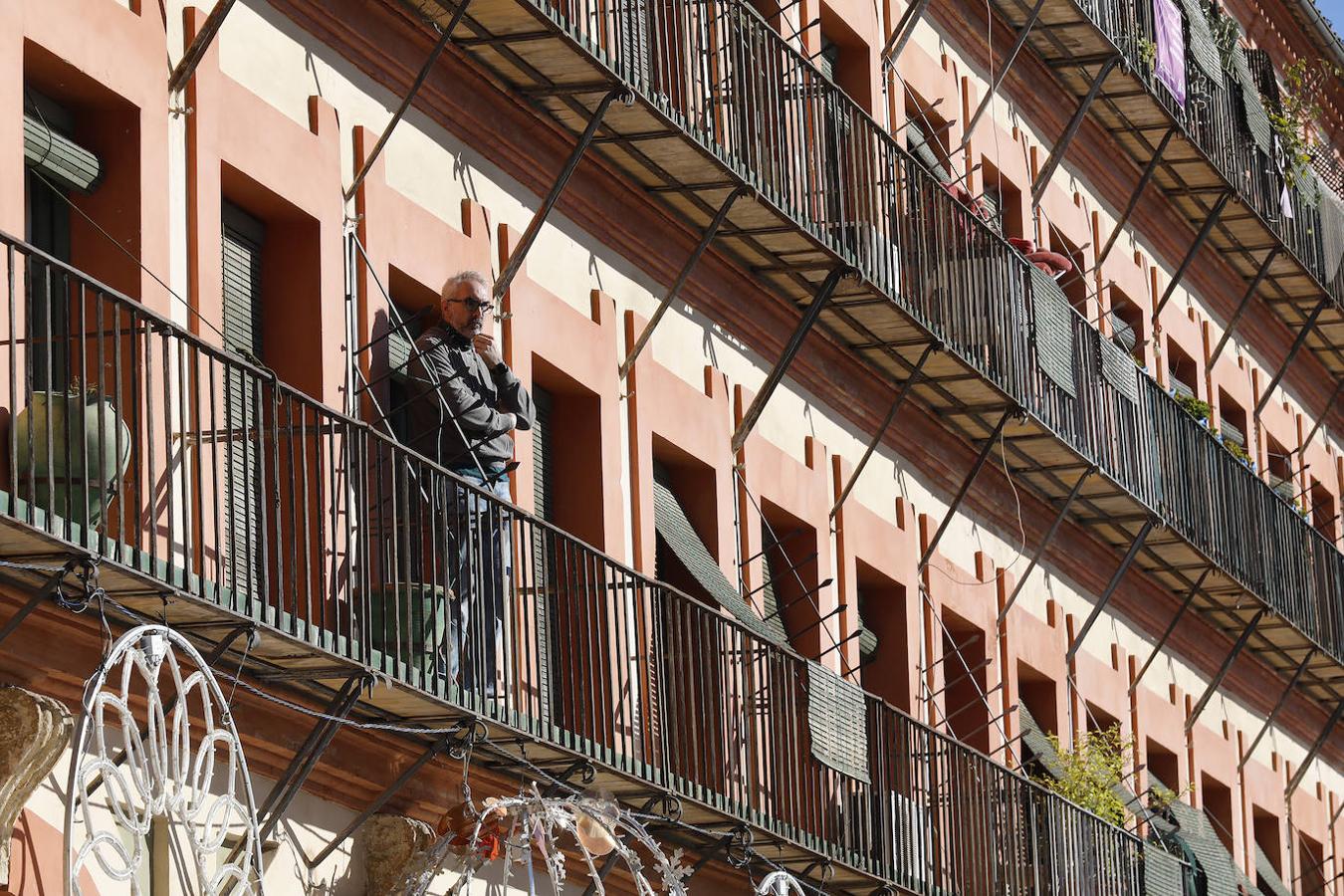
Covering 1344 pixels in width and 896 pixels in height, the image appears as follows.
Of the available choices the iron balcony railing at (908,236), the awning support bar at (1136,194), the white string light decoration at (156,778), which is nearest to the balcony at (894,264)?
the iron balcony railing at (908,236)

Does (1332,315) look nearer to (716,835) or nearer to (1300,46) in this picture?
(1300,46)

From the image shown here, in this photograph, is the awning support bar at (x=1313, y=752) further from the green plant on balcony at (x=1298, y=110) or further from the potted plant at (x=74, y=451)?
the potted plant at (x=74, y=451)

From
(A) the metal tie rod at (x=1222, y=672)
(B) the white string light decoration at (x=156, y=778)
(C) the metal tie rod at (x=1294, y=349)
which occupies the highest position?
(C) the metal tie rod at (x=1294, y=349)

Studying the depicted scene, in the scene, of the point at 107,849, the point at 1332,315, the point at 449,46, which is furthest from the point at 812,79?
Answer: the point at 1332,315

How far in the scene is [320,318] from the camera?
17.0 meters

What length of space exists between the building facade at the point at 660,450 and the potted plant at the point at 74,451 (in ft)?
0.12

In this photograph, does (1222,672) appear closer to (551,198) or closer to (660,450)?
(660,450)

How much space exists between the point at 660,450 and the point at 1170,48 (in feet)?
37.8

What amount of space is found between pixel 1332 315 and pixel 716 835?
19514 millimetres

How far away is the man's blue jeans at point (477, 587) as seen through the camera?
1628cm

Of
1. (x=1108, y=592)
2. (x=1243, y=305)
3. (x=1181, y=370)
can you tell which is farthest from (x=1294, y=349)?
(x=1108, y=592)

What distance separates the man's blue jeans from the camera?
16.3 meters

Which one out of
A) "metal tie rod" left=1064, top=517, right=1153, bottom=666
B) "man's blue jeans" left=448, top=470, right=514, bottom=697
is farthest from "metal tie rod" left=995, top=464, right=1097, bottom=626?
"man's blue jeans" left=448, top=470, right=514, bottom=697

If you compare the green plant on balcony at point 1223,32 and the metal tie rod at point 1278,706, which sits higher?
the green plant on balcony at point 1223,32
